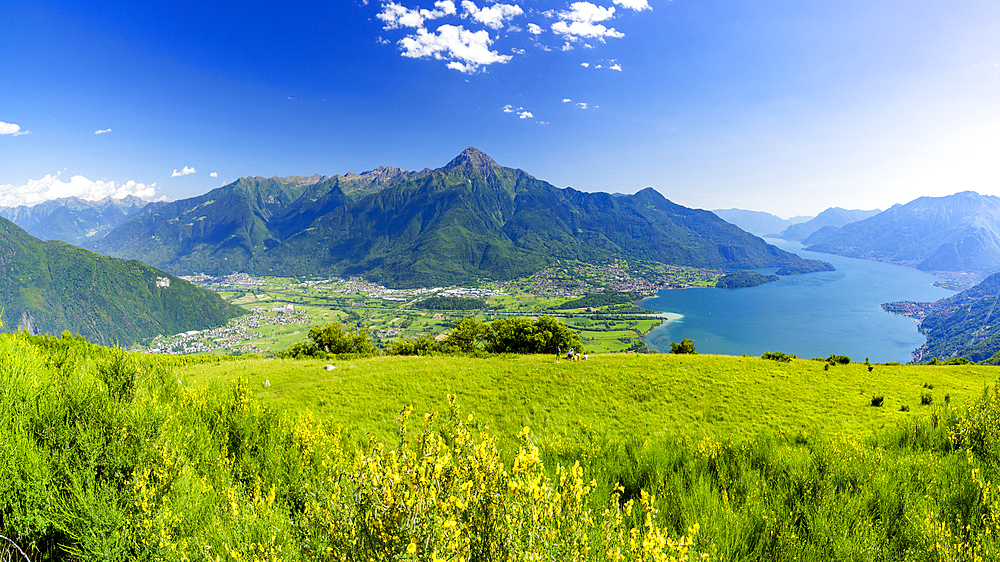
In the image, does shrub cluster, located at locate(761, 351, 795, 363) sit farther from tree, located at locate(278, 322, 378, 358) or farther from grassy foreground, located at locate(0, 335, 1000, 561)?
tree, located at locate(278, 322, 378, 358)

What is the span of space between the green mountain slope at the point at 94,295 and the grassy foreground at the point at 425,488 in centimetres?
19785

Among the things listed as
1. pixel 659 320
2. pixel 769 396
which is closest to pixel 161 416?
pixel 769 396

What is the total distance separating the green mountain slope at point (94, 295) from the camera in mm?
147250

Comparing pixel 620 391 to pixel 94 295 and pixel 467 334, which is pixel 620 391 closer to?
pixel 467 334

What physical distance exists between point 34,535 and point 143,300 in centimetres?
23329

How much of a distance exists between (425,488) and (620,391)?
17747 mm

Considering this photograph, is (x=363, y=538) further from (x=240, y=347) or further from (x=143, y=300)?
(x=143, y=300)

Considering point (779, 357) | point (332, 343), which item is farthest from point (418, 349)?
A: point (779, 357)

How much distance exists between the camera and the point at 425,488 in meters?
2.62

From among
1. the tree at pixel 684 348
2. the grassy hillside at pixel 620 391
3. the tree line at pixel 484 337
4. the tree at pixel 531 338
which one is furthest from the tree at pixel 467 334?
the tree at pixel 684 348

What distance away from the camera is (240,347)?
116562 millimetres

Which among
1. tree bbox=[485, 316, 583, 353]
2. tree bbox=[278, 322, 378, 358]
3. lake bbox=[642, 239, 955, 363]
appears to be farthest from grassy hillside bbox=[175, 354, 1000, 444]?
lake bbox=[642, 239, 955, 363]

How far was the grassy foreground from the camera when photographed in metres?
2.68

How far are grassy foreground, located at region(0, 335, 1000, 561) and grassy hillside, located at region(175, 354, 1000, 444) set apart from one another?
5.64 meters
